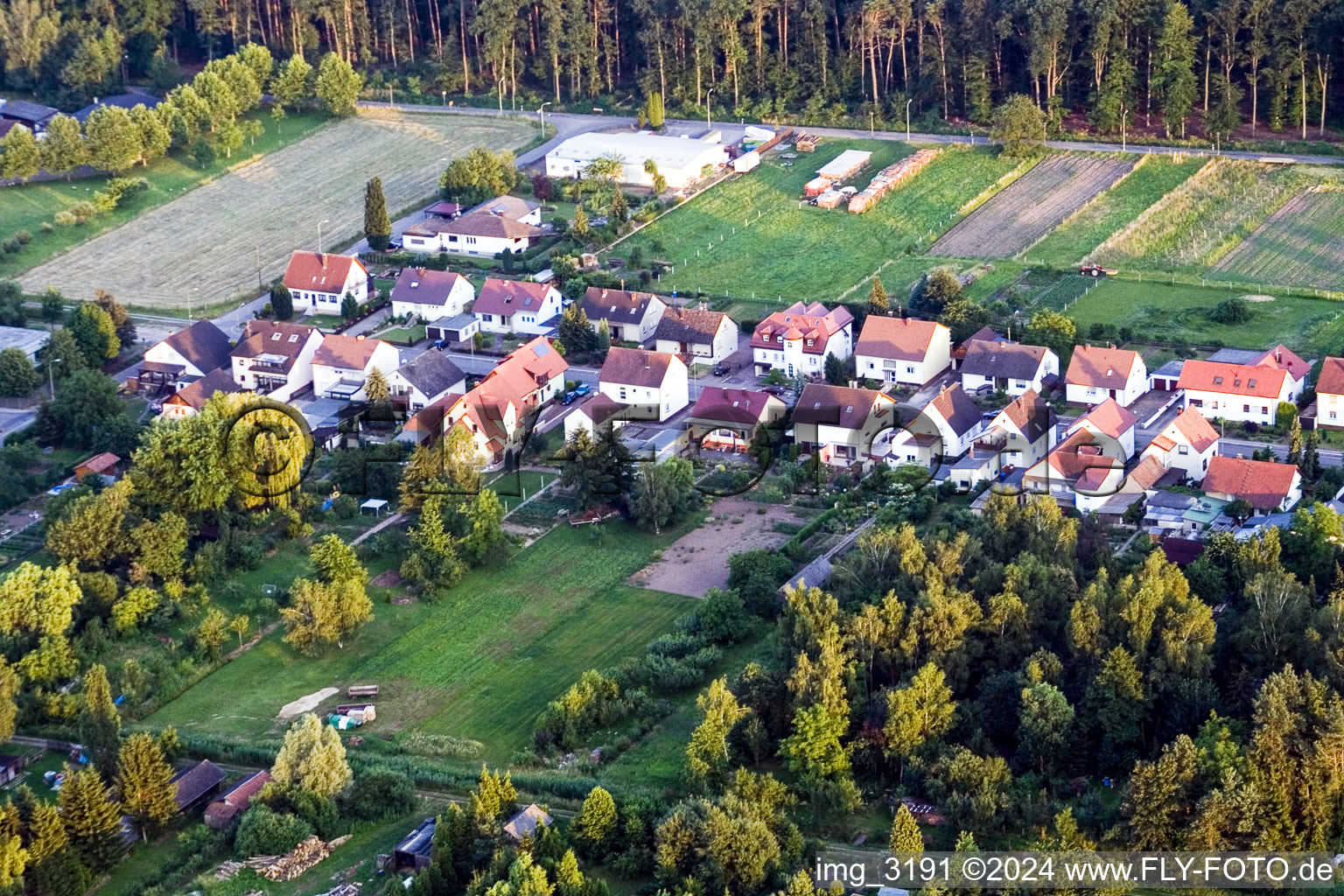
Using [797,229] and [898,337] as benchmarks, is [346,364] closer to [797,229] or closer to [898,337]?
[898,337]

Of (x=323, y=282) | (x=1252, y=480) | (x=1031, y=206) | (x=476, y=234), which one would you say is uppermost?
(x=476, y=234)

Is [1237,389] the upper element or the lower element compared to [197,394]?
lower

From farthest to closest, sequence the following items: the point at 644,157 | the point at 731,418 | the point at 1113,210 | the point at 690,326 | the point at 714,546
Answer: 1. the point at 644,157
2. the point at 1113,210
3. the point at 690,326
4. the point at 731,418
5. the point at 714,546

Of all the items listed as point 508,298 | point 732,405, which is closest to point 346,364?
point 508,298

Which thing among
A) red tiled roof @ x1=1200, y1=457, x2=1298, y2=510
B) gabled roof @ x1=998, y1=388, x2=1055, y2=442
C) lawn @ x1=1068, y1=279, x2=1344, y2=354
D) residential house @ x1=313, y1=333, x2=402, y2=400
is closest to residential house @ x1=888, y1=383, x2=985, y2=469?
gabled roof @ x1=998, y1=388, x2=1055, y2=442

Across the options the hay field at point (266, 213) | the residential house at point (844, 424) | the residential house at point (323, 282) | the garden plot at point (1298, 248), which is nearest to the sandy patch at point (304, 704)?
the residential house at point (844, 424)

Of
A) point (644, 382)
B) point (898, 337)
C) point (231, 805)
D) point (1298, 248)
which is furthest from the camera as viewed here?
point (1298, 248)

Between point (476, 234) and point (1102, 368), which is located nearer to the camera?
point (1102, 368)

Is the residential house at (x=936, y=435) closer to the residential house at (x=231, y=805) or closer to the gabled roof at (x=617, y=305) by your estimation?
the gabled roof at (x=617, y=305)
